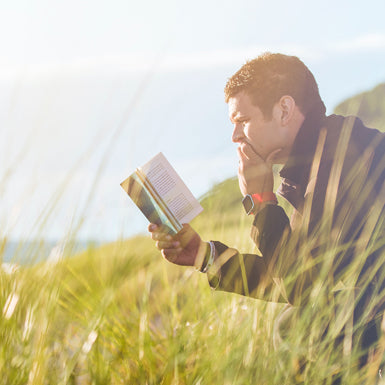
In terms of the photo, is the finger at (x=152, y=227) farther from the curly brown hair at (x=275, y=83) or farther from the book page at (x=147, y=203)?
the curly brown hair at (x=275, y=83)

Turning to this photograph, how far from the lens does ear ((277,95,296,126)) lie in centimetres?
275

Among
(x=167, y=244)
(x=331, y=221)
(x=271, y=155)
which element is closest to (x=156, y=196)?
(x=167, y=244)

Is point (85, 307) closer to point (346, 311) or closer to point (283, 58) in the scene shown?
point (346, 311)

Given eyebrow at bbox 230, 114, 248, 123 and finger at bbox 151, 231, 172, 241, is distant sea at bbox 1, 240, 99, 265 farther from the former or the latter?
eyebrow at bbox 230, 114, 248, 123

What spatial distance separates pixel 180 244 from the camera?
8.04 ft

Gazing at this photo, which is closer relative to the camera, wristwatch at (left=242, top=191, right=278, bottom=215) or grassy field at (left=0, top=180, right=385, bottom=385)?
grassy field at (left=0, top=180, right=385, bottom=385)

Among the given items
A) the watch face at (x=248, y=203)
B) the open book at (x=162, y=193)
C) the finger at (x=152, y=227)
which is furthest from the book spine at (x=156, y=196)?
the watch face at (x=248, y=203)

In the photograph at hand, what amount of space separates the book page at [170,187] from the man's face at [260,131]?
2.11 ft

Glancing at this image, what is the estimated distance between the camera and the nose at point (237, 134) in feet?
9.24

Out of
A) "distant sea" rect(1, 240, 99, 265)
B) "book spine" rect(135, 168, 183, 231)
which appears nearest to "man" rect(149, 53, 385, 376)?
"book spine" rect(135, 168, 183, 231)

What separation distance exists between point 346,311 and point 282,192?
1.15 meters

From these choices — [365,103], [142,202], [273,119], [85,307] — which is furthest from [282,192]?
[365,103]

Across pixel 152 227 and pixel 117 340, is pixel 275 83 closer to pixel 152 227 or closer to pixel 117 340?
pixel 152 227

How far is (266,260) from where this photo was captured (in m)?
2.41
